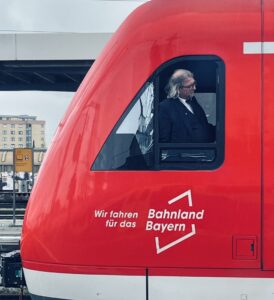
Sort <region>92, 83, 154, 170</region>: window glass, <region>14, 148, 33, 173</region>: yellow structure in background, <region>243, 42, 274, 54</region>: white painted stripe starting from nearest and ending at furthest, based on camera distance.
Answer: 1. <region>243, 42, 274, 54</region>: white painted stripe
2. <region>92, 83, 154, 170</region>: window glass
3. <region>14, 148, 33, 173</region>: yellow structure in background

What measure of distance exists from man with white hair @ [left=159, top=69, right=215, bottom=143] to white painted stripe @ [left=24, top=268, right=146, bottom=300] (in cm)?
107

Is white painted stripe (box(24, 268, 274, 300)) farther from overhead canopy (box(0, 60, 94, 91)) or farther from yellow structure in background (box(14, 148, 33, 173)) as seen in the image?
overhead canopy (box(0, 60, 94, 91))

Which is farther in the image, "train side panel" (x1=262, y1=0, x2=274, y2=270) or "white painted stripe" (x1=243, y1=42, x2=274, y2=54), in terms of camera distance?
"white painted stripe" (x1=243, y1=42, x2=274, y2=54)

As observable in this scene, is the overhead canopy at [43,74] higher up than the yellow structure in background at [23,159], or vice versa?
the overhead canopy at [43,74]

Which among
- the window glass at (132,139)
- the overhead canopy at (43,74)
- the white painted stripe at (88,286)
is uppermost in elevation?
the overhead canopy at (43,74)

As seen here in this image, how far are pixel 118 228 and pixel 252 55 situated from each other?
158 centimetres

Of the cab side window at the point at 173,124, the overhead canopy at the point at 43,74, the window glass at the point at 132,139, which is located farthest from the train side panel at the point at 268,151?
the overhead canopy at the point at 43,74

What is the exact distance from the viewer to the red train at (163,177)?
11.7 ft

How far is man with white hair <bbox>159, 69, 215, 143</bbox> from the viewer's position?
3.72 metres

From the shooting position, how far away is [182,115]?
3.78 meters

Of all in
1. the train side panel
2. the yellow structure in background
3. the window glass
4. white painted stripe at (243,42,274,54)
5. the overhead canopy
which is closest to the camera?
the train side panel

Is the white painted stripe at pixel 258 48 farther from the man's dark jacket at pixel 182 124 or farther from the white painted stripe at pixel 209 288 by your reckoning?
the white painted stripe at pixel 209 288

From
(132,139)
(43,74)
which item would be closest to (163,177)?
(132,139)

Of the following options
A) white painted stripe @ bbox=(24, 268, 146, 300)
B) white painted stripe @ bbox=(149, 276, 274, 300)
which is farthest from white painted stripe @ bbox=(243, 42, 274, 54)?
white painted stripe @ bbox=(24, 268, 146, 300)
